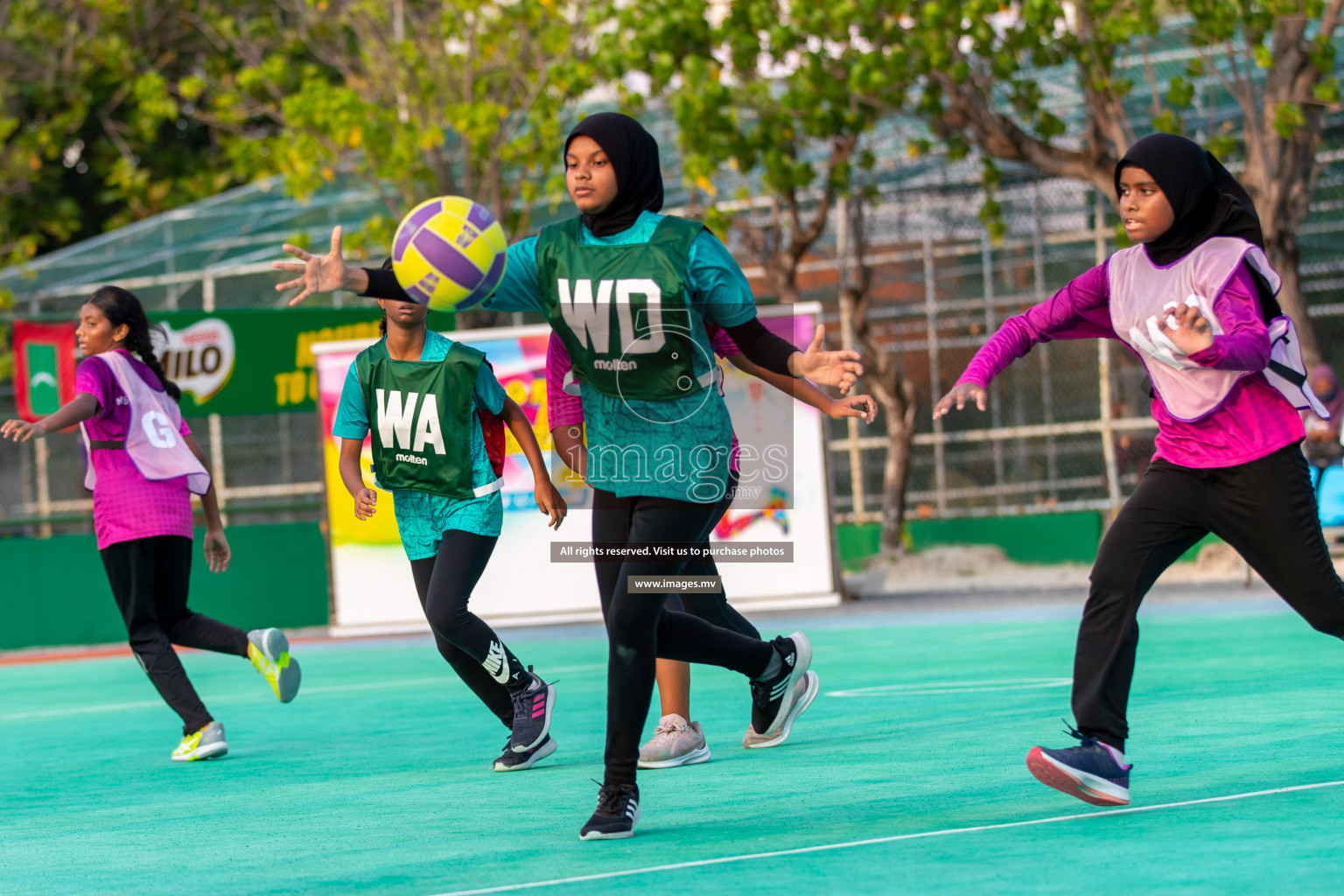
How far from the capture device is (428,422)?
19.8ft

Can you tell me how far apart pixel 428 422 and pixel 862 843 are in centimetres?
258

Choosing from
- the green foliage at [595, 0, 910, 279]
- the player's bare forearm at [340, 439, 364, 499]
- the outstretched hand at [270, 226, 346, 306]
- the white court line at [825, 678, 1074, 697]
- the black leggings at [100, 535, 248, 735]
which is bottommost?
the white court line at [825, 678, 1074, 697]

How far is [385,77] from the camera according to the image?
18422 millimetres

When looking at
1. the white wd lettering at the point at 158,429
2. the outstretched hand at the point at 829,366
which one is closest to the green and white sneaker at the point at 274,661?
the white wd lettering at the point at 158,429

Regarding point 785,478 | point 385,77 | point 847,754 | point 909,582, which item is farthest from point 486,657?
point 385,77

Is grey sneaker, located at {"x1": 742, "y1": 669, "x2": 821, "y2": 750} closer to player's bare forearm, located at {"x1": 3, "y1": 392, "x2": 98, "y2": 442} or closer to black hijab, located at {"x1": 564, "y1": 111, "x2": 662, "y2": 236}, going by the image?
black hijab, located at {"x1": 564, "y1": 111, "x2": 662, "y2": 236}

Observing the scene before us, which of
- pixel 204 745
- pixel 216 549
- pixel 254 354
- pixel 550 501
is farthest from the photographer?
pixel 254 354

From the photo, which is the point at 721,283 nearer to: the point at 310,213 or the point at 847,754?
the point at 847,754

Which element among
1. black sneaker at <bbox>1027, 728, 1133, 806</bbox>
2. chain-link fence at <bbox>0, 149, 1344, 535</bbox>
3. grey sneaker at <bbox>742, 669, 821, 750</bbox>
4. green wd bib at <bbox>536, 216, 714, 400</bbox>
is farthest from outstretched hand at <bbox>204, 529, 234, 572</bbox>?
chain-link fence at <bbox>0, 149, 1344, 535</bbox>

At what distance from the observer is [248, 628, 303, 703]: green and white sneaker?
22.8 feet

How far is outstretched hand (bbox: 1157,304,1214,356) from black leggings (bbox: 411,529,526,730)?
2.72 metres

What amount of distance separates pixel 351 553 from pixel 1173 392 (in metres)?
9.61

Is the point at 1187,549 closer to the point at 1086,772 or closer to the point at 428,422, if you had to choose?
the point at 1086,772

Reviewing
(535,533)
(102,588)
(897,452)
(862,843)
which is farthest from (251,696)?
(897,452)
